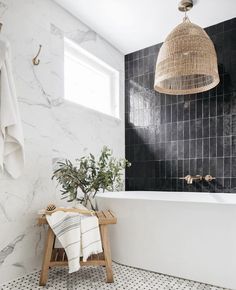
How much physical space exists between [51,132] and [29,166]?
403 millimetres

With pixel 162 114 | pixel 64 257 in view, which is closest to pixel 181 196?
pixel 162 114

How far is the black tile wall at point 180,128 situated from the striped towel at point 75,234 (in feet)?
5.13

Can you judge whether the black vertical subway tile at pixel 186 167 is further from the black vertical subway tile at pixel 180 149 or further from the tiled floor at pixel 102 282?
the tiled floor at pixel 102 282

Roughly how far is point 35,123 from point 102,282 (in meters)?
1.40

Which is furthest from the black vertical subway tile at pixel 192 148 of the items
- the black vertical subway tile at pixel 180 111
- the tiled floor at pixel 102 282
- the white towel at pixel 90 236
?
the white towel at pixel 90 236

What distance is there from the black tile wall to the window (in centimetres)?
23

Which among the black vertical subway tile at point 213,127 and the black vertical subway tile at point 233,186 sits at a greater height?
the black vertical subway tile at point 213,127

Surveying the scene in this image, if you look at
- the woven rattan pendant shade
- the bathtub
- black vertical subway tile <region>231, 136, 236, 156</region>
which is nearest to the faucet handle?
black vertical subway tile <region>231, 136, 236, 156</region>

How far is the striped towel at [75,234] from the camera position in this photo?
5.94 ft

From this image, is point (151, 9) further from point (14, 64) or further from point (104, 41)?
point (14, 64)

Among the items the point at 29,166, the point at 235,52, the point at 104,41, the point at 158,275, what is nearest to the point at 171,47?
the point at 235,52

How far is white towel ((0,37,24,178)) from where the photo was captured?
6.06 feet

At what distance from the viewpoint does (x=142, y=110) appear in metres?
3.55

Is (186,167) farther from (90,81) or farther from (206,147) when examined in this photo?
(90,81)
